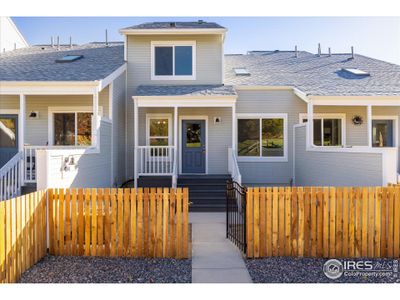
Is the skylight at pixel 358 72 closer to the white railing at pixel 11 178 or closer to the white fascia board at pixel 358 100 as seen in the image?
the white fascia board at pixel 358 100

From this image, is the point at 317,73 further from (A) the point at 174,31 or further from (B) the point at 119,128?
(B) the point at 119,128

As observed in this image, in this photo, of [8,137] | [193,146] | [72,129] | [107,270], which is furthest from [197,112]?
[107,270]

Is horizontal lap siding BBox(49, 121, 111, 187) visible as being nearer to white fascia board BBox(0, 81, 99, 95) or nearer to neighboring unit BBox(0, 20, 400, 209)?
neighboring unit BBox(0, 20, 400, 209)

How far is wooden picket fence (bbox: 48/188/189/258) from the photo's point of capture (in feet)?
19.8

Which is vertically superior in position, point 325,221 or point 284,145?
point 284,145

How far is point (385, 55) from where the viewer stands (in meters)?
17.4

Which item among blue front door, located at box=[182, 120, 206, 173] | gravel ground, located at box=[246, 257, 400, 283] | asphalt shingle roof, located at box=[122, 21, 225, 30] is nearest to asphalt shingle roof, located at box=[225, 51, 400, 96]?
asphalt shingle roof, located at box=[122, 21, 225, 30]

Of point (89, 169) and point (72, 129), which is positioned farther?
point (72, 129)

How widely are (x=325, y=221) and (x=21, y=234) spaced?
5.39 metres

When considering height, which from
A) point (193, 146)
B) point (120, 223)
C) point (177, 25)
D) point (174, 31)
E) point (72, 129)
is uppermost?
point (177, 25)

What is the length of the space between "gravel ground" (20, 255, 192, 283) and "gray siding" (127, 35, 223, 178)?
8522mm

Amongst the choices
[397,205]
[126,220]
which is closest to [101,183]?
[126,220]

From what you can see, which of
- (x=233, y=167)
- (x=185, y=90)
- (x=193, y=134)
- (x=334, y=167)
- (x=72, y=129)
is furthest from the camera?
(x=193, y=134)

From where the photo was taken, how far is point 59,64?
1311 cm
